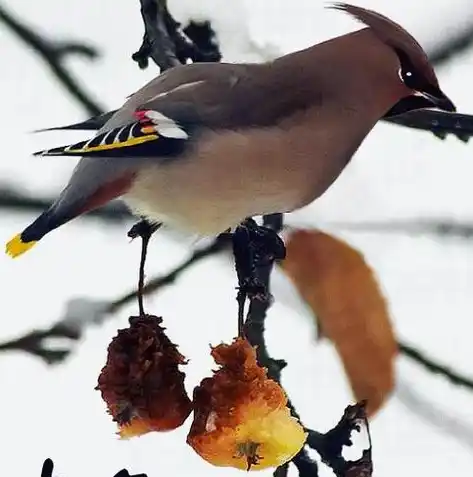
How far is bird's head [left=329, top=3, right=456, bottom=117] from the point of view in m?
0.62

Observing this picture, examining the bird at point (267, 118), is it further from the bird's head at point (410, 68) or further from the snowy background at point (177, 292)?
the snowy background at point (177, 292)

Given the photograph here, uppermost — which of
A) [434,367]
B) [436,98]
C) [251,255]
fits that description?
[436,98]

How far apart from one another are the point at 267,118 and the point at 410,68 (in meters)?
0.10

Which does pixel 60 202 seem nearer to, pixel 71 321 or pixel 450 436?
pixel 71 321

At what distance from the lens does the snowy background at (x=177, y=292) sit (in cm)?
90

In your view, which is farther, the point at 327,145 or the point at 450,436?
the point at 450,436

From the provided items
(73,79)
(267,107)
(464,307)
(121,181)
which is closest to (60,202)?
(121,181)

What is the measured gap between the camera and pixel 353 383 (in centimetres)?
92

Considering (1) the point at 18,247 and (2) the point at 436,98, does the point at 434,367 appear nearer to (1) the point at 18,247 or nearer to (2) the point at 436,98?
(2) the point at 436,98

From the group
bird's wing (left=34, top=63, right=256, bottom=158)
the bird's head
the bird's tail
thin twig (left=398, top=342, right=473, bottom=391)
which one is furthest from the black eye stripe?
thin twig (left=398, top=342, right=473, bottom=391)

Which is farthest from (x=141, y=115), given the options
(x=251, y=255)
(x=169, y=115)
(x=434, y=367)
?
(x=434, y=367)

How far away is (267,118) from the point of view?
62cm

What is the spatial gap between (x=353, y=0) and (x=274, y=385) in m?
0.42

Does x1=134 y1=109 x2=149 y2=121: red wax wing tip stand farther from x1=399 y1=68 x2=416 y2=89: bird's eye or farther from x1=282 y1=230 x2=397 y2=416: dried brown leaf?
x1=282 y1=230 x2=397 y2=416: dried brown leaf
